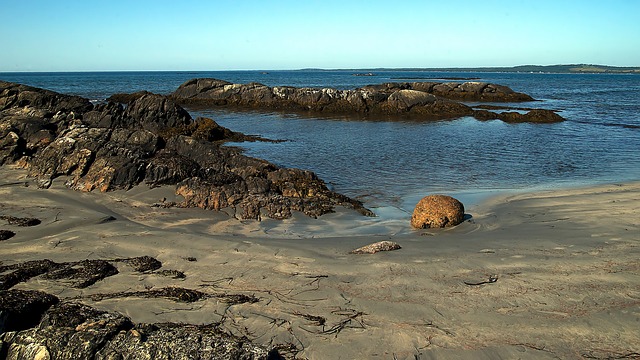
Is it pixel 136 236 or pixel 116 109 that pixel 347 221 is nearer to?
pixel 136 236

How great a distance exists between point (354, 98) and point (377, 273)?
32.1 m

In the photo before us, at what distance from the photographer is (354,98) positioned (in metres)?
37.4

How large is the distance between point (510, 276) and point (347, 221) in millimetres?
3507

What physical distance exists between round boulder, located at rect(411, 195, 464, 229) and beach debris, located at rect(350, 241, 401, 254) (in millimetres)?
1476

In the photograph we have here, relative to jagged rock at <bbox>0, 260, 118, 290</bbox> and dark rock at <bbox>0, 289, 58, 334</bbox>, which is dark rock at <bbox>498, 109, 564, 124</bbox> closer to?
jagged rock at <bbox>0, 260, 118, 290</bbox>

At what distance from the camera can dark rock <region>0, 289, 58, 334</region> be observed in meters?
3.92

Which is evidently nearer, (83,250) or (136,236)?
(83,250)

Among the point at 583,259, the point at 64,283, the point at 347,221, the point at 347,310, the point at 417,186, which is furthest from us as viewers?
the point at 417,186


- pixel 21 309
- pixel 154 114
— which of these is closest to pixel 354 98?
pixel 154 114

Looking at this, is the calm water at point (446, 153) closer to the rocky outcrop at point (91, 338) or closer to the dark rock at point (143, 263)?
the dark rock at point (143, 263)

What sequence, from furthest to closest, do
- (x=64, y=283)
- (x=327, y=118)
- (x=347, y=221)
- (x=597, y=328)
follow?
(x=327, y=118), (x=347, y=221), (x=64, y=283), (x=597, y=328)

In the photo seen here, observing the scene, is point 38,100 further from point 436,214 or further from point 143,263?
point 436,214

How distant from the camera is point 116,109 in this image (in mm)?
17328

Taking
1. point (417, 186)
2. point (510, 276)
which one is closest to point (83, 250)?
point (510, 276)
